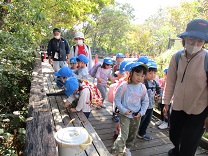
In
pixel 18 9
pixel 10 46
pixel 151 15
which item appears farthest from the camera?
pixel 151 15

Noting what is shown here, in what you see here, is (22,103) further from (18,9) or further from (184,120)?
(184,120)

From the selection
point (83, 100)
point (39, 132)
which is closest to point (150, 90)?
point (83, 100)

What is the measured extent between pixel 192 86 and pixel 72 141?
1542 millimetres

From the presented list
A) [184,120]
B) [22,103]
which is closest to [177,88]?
[184,120]

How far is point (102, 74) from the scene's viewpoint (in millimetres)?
4500

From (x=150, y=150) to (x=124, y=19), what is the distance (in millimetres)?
25902

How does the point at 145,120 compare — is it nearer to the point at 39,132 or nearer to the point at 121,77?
the point at 121,77

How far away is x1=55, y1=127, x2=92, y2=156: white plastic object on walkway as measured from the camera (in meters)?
1.41

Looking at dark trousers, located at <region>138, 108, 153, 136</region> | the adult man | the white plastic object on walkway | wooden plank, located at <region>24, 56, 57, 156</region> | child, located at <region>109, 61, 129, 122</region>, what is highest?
the adult man

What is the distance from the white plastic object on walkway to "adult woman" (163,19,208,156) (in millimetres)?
1378

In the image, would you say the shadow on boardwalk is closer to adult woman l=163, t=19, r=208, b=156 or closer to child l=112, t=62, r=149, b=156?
child l=112, t=62, r=149, b=156

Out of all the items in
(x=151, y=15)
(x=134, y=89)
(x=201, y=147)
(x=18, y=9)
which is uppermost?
(x=151, y=15)

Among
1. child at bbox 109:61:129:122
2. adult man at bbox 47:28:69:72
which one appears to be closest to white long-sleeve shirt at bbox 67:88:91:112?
child at bbox 109:61:129:122

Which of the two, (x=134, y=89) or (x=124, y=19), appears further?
(x=124, y=19)
